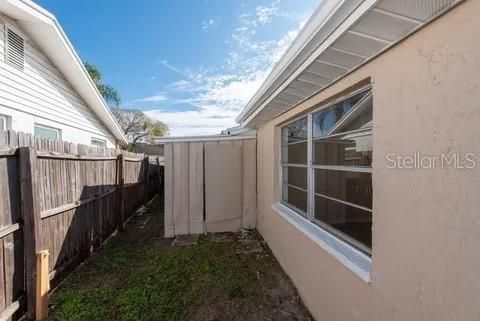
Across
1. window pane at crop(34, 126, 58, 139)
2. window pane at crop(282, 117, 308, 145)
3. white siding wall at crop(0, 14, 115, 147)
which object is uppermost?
white siding wall at crop(0, 14, 115, 147)

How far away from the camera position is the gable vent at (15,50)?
17.4 feet

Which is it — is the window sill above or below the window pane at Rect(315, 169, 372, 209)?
below

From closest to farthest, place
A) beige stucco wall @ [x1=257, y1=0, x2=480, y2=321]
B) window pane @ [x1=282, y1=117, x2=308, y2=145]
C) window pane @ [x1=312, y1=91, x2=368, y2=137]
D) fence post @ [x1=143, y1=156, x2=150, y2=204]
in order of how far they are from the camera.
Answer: beige stucco wall @ [x1=257, y1=0, x2=480, y2=321]
window pane @ [x1=312, y1=91, x2=368, y2=137]
window pane @ [x1=282, y1=117, x2=308, y2=145]
fence post @ [x1=143, y1=156, x2=150, y2=204]

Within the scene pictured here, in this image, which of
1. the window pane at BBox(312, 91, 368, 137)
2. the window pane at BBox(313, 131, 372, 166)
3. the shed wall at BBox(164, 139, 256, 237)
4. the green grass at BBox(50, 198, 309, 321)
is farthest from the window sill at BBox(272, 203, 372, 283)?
the shed wall at BBox(164, 139, 256, 237)

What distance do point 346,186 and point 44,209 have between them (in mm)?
3857

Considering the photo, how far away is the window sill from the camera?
7.12 feet

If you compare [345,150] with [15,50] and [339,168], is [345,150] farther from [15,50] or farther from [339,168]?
[15,50]

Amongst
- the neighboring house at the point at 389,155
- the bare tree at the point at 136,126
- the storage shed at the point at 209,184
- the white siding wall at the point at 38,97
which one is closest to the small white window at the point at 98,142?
the white siding wall at the point at 38,97

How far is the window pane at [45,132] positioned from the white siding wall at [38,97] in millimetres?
137

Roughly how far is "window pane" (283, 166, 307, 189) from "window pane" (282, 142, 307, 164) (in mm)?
129

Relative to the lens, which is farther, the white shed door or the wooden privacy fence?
the white shed door

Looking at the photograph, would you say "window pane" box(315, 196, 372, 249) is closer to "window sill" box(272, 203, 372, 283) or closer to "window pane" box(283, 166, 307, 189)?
"window sill" box(272, 203, 372, 283)

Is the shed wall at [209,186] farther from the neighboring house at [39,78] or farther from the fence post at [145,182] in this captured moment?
the fence post at [145,182]

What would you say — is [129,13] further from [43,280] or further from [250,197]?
[43,280]
